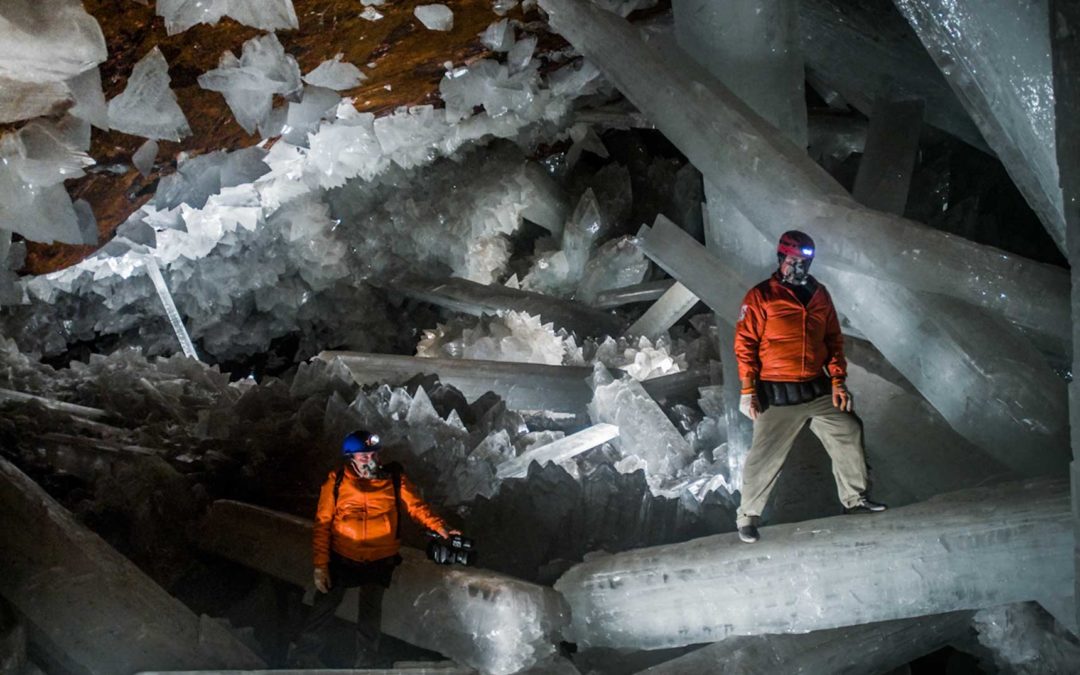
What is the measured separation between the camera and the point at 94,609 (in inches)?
105


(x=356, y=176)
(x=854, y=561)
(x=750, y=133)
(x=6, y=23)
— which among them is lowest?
(x=356, y=176)

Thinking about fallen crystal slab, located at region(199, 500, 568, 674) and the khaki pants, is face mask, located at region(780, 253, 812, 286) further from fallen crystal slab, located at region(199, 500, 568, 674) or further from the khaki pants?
fallen crystal slab, located at region(199, 500, 568, 674)

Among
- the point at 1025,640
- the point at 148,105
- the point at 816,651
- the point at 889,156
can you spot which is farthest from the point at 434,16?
the point at 1025,640

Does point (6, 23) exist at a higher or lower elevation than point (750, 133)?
lower

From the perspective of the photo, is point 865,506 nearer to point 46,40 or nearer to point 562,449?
point 562,449

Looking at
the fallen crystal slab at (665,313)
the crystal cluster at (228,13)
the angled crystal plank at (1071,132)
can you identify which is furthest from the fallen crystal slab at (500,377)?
the angled crystal plank at (1071,132)

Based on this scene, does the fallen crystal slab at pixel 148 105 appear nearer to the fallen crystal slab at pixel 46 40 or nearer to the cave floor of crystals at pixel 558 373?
the cave floor of crystals at pixel 558 373

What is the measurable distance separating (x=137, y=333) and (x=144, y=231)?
6.24 feet

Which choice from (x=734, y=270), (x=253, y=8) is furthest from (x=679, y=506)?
(x=253, y=8)

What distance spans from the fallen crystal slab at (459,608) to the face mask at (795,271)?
1.19m

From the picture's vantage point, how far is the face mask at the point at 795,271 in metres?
2.68

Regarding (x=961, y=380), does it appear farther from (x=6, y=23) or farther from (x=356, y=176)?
(x=356, y=176)

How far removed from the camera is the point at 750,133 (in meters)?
3.32

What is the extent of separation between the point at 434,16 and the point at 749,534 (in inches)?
107
